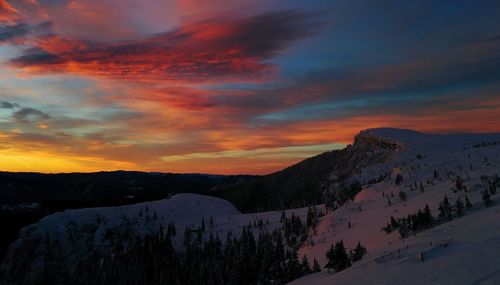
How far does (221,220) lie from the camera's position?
7131 inches

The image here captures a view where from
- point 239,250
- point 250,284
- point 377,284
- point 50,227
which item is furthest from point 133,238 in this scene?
point 377,284

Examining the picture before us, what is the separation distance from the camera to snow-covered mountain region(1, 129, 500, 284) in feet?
75.1

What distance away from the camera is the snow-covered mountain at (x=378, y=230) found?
22888mm

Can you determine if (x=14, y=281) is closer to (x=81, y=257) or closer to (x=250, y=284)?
(x=81, y=257)

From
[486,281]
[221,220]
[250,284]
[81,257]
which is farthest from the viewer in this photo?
[221,220]

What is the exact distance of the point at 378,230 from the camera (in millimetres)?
67125

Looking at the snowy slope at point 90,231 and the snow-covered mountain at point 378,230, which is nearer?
the snow-covered mountain at point 378,230

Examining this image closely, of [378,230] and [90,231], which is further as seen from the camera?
[90,231]

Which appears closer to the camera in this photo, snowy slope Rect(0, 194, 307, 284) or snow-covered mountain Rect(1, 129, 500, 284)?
snow-covered mountain Rect(1, 129, 500, 284)

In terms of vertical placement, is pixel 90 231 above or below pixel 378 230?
below

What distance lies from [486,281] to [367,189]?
108866mm

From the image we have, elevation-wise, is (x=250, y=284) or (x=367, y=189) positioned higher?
(x=367, y=189)

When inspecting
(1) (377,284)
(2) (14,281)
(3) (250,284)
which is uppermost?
(1) (377,284)

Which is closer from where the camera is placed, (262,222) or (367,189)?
(367,189)
